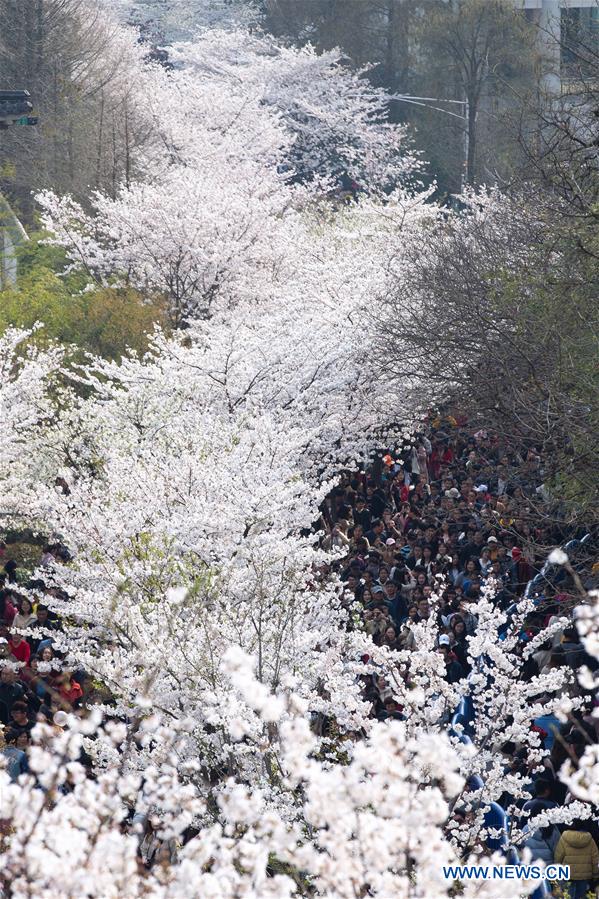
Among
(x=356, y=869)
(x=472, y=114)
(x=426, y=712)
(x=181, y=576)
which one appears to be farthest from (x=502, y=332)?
(x=472, y=114)

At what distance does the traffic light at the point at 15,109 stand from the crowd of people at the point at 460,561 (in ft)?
24.3

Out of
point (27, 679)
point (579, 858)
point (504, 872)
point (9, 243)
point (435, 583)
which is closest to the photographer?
point (504, 872)

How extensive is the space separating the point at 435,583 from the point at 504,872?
607cm

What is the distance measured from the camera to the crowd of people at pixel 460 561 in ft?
31.8

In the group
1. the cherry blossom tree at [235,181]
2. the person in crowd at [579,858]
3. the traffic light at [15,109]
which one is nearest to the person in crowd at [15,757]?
the person in crowd at [579,858]

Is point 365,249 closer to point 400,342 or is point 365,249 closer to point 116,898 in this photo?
point 400,342

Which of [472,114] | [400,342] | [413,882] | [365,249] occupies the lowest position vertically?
[413,882]

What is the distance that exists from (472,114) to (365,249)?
64.9 feet

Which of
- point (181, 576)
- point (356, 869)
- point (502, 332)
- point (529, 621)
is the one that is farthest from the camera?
point (502, 332)

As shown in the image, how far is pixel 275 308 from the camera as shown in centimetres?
2392

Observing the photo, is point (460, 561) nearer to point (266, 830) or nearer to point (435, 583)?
point (435, 583)

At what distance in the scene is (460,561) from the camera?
1616 centimetres

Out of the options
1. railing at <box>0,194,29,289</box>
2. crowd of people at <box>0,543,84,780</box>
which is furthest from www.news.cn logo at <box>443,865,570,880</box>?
railing at <box>0,194,29,289</box>

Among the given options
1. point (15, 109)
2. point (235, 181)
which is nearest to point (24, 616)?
point (15, 109)
